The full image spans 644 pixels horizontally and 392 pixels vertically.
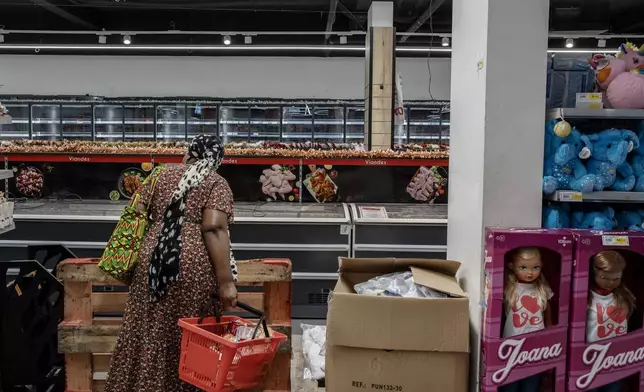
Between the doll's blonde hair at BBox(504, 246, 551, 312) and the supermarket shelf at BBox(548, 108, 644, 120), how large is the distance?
2.04ft

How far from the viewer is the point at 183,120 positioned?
11289mm

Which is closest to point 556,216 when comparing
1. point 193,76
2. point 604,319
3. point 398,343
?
point 604,319

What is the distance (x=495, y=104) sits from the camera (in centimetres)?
266

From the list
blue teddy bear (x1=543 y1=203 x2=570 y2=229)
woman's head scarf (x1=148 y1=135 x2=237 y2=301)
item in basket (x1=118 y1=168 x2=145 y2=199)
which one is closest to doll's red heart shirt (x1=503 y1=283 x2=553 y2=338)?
blue teddy bear (x1=543 y1=203 x2=570 y2=229)

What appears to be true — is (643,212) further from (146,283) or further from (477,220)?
(146,283)

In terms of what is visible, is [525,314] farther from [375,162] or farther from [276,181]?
[276,181]

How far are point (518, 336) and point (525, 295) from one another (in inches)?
6.6

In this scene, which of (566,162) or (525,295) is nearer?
(525,295)

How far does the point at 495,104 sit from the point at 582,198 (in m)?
0.57

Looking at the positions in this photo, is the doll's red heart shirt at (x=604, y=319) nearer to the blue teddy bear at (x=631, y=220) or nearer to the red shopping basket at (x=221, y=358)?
the blue teddy bear at (x=631, y=220)

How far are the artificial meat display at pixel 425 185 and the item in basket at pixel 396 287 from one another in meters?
3.52

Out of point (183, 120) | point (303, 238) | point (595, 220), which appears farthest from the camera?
point (183, 120)

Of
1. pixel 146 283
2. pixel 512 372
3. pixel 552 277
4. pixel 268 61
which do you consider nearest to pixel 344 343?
pixel 512 372

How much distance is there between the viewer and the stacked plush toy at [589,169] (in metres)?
2.75
